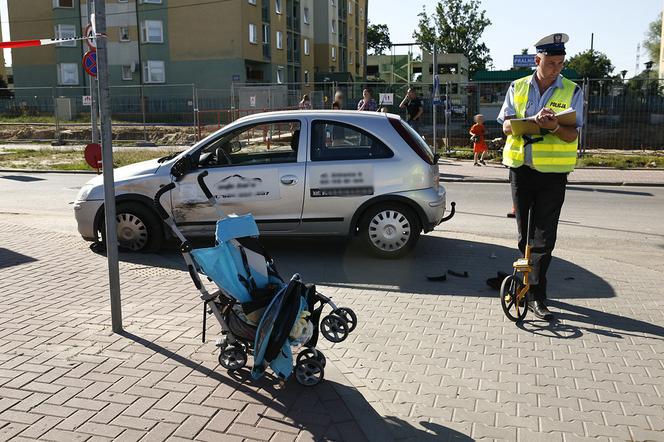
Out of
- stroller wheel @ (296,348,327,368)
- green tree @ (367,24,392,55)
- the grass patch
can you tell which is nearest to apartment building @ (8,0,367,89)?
the grass patch

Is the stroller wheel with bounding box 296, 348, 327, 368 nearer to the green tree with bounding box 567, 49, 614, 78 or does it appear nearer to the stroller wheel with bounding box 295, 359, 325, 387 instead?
the stroller wheel with bounding box 295, 359, 325, 387

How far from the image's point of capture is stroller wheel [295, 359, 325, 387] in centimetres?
411

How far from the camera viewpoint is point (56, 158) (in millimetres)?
22922

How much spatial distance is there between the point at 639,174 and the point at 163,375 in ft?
52.1

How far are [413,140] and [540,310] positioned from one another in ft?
9.65

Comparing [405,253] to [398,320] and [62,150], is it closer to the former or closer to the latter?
[398,320]

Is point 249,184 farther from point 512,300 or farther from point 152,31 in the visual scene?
point 152,31

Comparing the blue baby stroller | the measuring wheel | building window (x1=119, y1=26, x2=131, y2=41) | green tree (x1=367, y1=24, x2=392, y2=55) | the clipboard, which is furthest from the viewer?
green tree (x1=367, y1=24, x2=392, y2=55)

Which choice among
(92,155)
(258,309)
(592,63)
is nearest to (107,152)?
(258,309)

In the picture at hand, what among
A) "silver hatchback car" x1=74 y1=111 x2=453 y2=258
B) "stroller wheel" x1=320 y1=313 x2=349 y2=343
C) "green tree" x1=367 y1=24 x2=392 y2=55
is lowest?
"stroller wheel" x1=320 y1=313 x2=349 y2=343

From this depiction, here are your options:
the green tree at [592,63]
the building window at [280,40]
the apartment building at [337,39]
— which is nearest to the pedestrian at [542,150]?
the building window at [280,40]

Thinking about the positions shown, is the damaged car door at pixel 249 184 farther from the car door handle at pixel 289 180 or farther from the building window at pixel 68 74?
the building window at pixel 68 74

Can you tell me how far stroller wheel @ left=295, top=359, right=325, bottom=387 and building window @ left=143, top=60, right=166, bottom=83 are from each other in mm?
47407

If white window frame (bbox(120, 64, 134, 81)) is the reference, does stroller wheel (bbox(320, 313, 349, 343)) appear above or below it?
below
